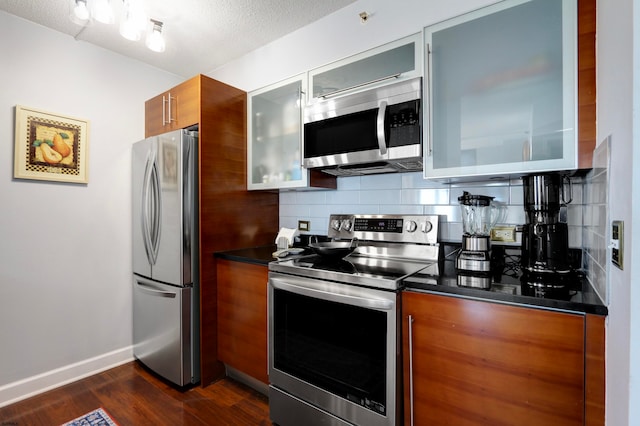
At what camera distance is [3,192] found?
6.39 feet

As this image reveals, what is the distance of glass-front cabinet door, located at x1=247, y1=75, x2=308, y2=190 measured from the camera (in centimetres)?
211

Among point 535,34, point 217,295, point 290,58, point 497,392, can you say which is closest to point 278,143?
point 290,58

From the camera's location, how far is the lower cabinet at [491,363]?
98 cm

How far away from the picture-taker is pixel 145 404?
6.31 ft

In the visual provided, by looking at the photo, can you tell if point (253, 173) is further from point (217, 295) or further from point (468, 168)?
point (468, 168)

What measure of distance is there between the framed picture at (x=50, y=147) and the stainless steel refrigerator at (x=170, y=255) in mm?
407

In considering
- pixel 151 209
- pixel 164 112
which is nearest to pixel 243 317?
pixel 151 209

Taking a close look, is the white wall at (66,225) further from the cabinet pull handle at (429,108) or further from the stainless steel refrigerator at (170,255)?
the cabinet pull handle at (429,108)

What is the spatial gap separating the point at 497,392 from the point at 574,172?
3.14ft

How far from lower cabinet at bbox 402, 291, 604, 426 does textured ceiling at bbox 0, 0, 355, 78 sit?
76.7 inches

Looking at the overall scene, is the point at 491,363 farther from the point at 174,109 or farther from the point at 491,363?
the point at 174,109

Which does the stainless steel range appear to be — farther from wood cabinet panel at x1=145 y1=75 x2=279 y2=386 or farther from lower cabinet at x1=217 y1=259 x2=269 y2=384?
wood cabinet panel at x1=145 y1=75 x2=279 y2=386

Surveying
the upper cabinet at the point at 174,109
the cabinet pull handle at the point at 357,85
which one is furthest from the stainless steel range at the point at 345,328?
the upper cabinet at the point at 174,109

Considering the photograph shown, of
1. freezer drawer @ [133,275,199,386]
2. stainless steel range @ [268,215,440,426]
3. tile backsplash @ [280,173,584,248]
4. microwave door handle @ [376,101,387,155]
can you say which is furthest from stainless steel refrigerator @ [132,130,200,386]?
microwave door handle @ [376,101,387,155]
